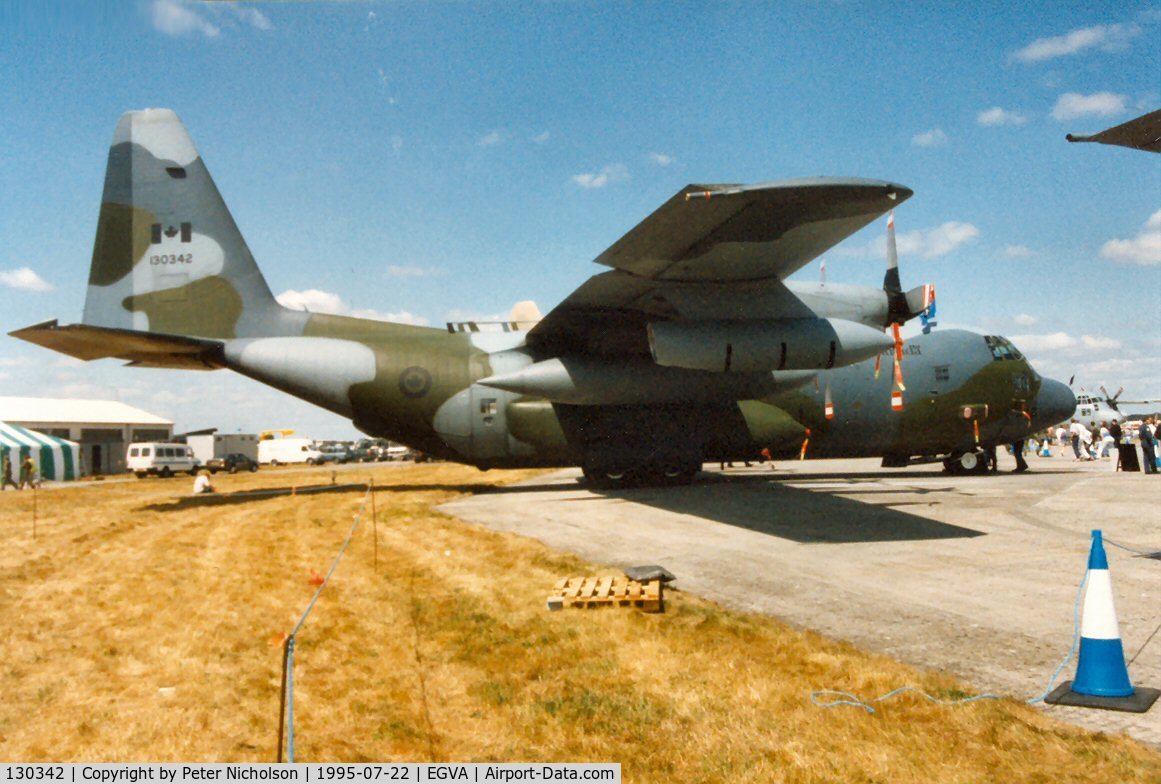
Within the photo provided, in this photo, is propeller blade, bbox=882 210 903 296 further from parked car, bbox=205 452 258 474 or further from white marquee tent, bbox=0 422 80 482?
parked car, bbox=205 452 258 474

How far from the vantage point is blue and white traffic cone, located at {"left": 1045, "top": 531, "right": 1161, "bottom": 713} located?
5.02m

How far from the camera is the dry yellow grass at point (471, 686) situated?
4.45m

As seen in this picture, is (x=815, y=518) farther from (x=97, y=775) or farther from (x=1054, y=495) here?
(x=97, y=775)

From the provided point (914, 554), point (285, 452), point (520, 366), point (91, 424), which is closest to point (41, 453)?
point (91, 424)

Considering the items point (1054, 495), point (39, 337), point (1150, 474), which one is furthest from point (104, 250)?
point (1150, 474)

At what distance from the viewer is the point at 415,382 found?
18.7 metres

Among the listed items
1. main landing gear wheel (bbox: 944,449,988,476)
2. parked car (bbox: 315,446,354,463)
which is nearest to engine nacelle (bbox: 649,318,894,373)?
main landing gear wheel (bbox: 944,449,988,476)

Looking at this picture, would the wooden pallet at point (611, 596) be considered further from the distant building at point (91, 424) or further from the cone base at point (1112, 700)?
the distant building at point (91, 424)

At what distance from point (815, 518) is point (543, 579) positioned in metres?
6.48

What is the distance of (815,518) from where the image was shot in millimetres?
13820

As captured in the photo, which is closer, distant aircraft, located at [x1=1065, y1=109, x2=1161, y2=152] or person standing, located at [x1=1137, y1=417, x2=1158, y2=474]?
distant aircraft, located at [x1=1065, y1=109, x2=1161, y2=152]

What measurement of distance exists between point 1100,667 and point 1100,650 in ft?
0.37

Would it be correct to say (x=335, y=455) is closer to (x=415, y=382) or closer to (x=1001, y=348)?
(x=415, y=382)

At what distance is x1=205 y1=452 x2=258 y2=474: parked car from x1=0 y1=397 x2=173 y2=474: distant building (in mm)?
8190
